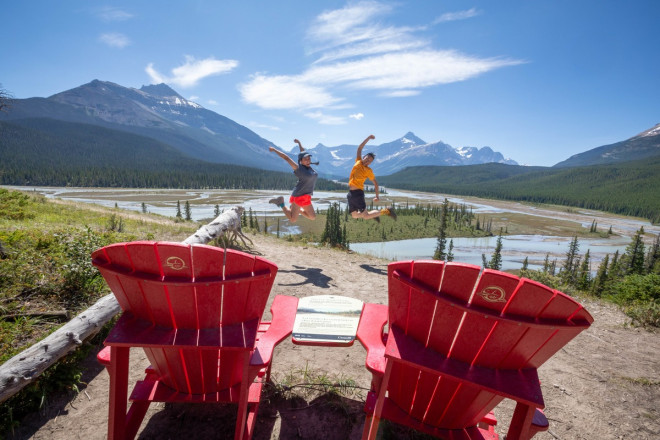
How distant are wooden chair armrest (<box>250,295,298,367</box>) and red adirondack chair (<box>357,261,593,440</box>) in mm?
824

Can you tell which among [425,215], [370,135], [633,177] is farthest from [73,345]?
[633,177]

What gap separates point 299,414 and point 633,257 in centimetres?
3476

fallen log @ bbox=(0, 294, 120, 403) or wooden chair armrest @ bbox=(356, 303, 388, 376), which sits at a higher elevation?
wooden chair armrest @ bbox=(356, 303, 388, 376)

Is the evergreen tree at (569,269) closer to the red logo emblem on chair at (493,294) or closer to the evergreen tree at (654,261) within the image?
the evergreen tree at (654,261)

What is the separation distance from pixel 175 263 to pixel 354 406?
2.40 m

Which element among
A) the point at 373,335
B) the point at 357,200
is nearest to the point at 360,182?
the point at 357,200

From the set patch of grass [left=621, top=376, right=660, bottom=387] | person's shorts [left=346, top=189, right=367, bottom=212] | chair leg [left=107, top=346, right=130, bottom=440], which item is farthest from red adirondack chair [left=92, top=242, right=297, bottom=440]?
person's shorts [left=346, top=189, right=367, bottom=212]

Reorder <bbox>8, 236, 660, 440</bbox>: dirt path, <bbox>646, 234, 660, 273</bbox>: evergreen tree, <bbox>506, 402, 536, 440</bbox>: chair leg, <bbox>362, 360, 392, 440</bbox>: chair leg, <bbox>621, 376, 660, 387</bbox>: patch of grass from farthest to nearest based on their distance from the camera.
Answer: <bbox>646, 234, 660, 273</bbox>: evergreen tree < <bbox>621, 376, 660, 387</bbox>: patch of grass < <bbox>8, 236, 660, 440</bbox>: dirt path < <bbox>362, 360, 392, 440</bbox>: chair leg < <bbox>506, 402, 536, 440</bbox>: chair leg

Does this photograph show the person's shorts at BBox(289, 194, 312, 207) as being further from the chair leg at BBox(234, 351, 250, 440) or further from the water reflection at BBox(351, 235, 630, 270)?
the water reflection at BBox(351, 235, 630, 270)

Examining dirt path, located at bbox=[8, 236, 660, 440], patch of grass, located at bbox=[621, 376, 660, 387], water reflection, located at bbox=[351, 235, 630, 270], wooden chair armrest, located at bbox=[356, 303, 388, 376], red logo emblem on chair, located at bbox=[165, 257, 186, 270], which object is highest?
red logo emblem on chair, located at bbox=[165, 257, 186, 270]

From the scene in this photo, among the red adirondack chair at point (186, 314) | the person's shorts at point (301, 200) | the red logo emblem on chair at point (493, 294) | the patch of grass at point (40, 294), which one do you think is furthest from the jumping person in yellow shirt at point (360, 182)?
the red logo emblem on chair at point (493, 294)

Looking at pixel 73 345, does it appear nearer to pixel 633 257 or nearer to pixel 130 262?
pixel 130 262

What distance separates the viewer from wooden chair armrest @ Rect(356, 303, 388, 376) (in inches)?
94.3

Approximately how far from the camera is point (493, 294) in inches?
71.2
